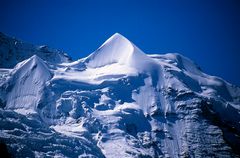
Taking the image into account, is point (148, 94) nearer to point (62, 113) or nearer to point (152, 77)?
point (152, 77)

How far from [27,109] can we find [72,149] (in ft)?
96.5

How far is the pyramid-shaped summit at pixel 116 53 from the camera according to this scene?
118625mm

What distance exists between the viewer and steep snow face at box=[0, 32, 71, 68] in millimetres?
128625

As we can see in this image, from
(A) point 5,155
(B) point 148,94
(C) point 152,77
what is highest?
(C) point 152,77

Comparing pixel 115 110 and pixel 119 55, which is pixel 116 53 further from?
pixel 115 110

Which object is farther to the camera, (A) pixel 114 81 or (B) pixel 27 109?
(A) pixel 114 81

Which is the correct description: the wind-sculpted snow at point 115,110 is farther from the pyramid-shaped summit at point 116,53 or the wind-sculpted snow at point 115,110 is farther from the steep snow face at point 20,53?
the steep snow face at point 20,53

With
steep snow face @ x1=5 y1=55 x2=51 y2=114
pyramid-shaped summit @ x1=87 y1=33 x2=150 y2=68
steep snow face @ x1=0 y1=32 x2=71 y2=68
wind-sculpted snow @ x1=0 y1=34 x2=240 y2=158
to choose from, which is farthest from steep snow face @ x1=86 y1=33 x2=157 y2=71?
steep snow face @ x1=5 y1=55 x2=51 y2=114

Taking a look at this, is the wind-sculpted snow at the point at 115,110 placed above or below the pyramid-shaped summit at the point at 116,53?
below

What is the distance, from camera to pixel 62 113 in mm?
93250

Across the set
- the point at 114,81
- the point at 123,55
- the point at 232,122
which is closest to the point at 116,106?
the point at 114,81

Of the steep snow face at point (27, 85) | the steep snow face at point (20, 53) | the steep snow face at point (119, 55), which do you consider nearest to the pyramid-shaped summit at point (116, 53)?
the steep snow face at point (119, 55)

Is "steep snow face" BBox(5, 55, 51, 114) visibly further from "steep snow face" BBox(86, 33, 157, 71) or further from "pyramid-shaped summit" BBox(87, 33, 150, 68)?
"pyramid-shaped summit" BBox(87, 33, 150, 68)

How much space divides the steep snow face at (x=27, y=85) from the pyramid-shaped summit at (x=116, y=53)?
23.8 meters
